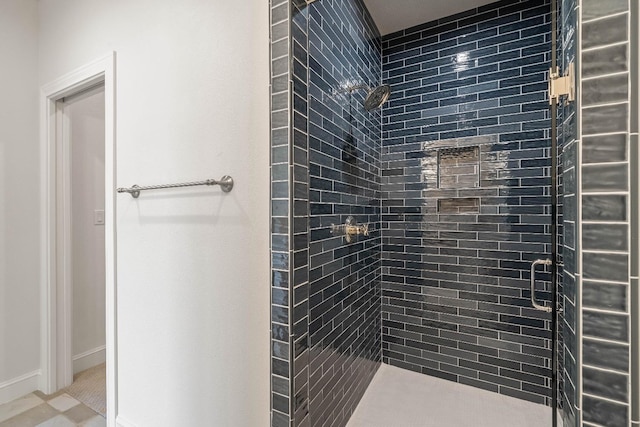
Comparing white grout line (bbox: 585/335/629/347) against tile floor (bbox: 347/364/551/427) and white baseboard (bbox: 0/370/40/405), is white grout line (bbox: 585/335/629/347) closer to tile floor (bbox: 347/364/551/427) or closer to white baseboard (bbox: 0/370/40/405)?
tile floor (bbox: 347/364/551/427)

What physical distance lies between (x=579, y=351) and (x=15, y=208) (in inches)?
113

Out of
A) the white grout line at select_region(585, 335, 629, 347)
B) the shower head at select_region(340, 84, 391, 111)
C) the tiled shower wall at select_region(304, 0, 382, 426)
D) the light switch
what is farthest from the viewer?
the light switch

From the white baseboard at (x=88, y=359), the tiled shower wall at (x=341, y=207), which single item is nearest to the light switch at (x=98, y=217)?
the white baseboard at (x=88, y=359)

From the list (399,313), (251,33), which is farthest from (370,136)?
(399,313)

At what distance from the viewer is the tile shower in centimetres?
70

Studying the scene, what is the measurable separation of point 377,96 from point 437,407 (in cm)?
203

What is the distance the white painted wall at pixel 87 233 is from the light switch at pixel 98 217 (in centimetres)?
1

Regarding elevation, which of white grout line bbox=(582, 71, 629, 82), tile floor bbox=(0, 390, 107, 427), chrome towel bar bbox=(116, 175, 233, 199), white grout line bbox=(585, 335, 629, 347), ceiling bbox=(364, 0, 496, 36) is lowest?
tile floor bbox=(0, 390, 107, 427)

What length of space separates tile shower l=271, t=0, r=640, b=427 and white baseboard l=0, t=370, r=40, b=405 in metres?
2.04

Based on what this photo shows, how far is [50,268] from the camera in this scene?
2008 millimetres

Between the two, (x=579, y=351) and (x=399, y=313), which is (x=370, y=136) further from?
(x=579, y=351)

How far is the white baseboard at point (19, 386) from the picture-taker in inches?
75.9

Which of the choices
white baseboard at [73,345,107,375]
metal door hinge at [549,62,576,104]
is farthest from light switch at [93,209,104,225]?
metal door hinge at [549,62,576,104]

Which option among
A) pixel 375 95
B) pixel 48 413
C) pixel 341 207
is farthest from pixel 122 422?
pixel 375 95
